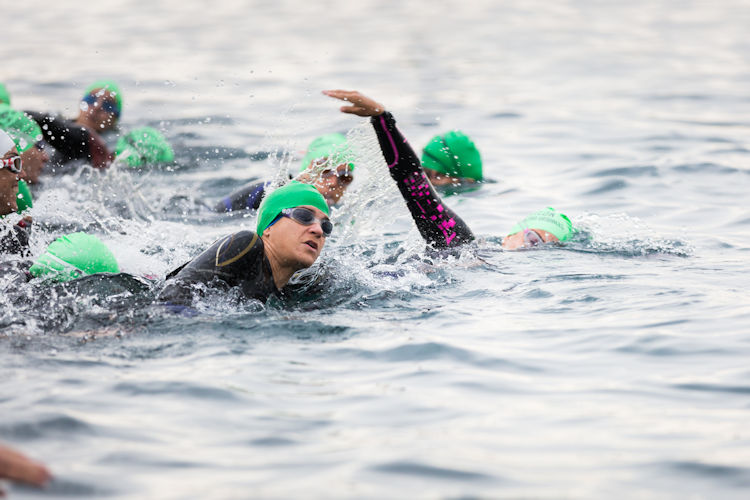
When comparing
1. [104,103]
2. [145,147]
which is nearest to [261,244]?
[145,147]

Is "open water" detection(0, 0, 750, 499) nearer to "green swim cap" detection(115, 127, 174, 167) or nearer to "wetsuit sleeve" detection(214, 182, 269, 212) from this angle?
"wetsuit sleeve" detection(214, 182, 269, 212)

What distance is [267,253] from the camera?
649 cm

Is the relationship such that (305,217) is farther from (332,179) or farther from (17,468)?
(17,468)

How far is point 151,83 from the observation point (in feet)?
65.8

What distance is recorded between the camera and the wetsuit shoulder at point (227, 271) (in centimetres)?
605

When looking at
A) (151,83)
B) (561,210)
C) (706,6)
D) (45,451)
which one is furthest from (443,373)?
(706,6)

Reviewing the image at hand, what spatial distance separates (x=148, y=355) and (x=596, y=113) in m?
12.3

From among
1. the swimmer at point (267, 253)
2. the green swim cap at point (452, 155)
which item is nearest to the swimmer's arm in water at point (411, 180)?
the swimmer at point (267, 253)

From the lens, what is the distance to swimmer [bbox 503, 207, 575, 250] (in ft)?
26.9

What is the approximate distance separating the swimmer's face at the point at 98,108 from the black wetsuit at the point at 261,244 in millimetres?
7094

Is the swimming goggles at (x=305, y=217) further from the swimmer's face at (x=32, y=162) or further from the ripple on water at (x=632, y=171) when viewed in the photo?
the ripple on water at (x=632, y=171)

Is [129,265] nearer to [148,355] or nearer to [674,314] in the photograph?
[148,355]

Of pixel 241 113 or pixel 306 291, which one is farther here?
pixel 241 113

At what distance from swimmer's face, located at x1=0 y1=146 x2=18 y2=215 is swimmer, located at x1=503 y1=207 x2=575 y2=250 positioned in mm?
4016
